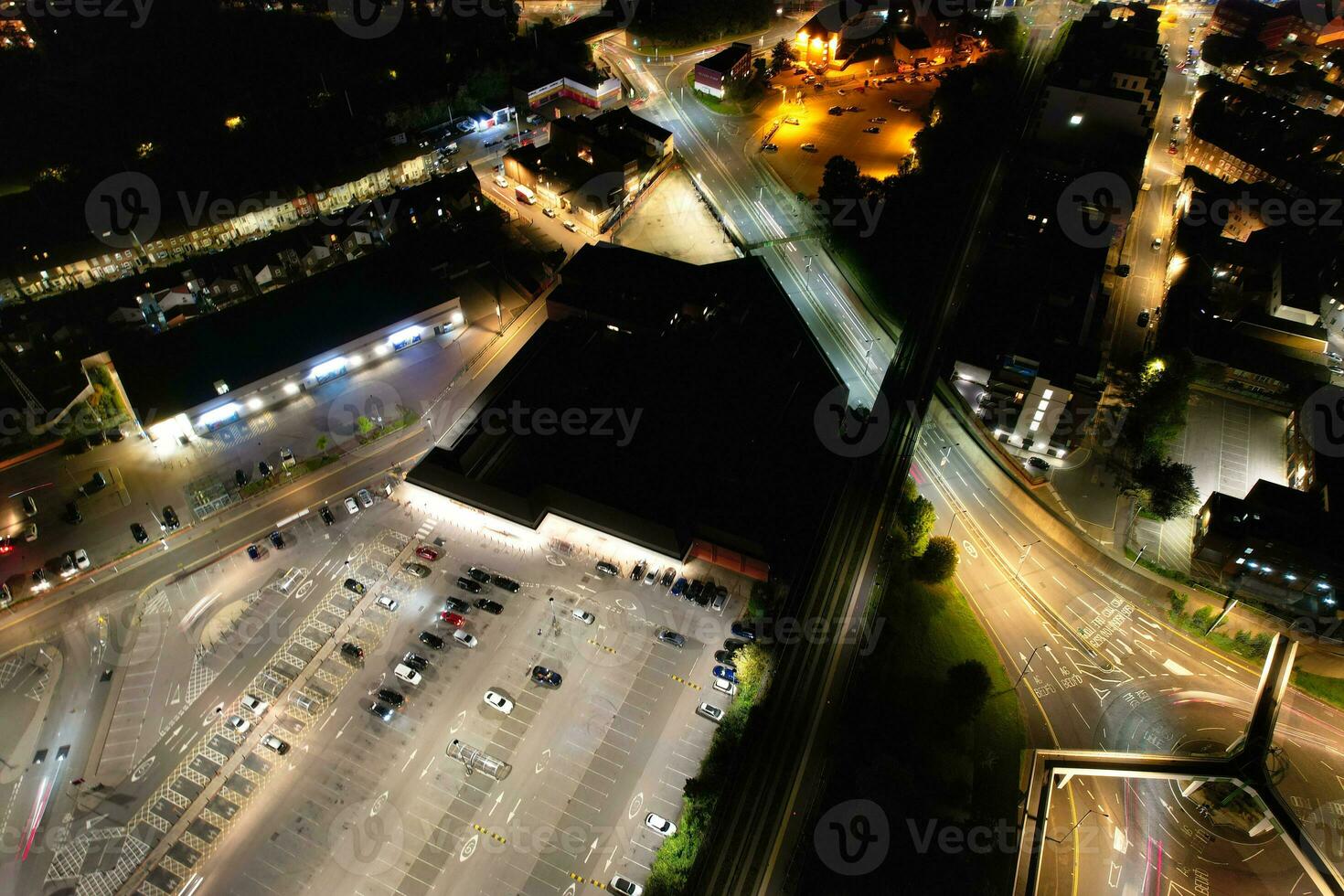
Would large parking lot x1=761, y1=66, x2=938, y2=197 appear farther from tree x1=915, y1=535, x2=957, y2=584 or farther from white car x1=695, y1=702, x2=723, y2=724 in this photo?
white car x1=695, y1=702, x2=723, y2=724

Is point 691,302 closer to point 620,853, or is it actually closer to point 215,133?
point 620,853

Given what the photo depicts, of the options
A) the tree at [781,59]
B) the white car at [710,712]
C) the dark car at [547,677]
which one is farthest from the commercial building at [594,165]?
the white car at [710,712]

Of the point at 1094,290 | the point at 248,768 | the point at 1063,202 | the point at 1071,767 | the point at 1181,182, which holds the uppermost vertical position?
the point at 1181,182

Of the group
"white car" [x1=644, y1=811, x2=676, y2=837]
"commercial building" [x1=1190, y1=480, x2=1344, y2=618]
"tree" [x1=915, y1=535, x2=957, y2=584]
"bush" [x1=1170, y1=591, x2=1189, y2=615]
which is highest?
"commercial building" [x1=1190, y1=480, x2=1344, y2=618]

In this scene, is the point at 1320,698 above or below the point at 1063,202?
below

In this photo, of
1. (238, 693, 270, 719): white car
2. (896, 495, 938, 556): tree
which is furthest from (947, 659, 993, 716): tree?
(238, 693, 270, 719): white car

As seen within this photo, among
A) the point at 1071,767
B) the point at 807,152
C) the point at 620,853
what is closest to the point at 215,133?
the point at 807,152

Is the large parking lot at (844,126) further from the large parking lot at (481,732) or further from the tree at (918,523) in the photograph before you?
the large parking lot at (481,732)
